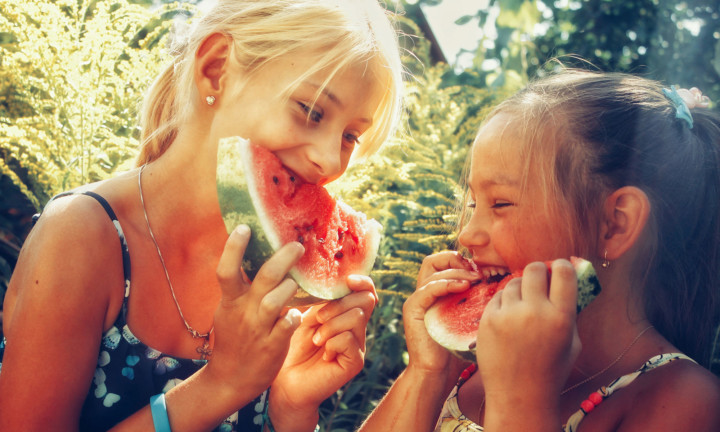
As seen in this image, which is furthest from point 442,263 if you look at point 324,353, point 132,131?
point 132,131

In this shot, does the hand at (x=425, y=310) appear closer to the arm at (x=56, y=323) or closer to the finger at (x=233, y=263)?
the finger at (x=233, y=263)

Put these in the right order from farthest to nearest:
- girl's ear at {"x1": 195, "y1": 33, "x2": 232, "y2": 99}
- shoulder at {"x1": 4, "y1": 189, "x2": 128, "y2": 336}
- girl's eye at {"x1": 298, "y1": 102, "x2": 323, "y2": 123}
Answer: girl's ear at {"x1": 195, "y1": 33, "x2": 232, "y2": 99} → girl's eye at {"x1": 298, "y1": 102, "x2": 323, "y2": 123} → shoulder at {"x1": 4, "y1": 189, "x2": 128, "y2": 336}

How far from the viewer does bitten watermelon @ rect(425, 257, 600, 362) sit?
155 cm

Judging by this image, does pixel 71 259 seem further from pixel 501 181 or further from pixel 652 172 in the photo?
pixel 652 172

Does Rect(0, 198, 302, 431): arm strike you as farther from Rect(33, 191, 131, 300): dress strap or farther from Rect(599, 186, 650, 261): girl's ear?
Rect(599, 186, 650, 261): girl's ear

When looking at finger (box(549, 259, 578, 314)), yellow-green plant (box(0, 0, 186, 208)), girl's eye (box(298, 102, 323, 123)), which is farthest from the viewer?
yellow-green plant (box(0, 0, 186, 208))

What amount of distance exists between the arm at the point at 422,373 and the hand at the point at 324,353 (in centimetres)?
16

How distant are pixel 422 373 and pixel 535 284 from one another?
64 cm

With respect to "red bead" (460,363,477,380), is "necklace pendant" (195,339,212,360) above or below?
above

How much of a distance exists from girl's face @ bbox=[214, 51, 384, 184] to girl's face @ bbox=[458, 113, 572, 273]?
484 millimetres

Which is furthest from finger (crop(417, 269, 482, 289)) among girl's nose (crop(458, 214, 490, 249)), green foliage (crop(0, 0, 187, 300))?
green foliage (crop(0, 0, 187, 300))

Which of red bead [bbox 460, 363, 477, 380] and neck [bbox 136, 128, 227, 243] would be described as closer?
neck [bbox 136, 128, 227, 243]

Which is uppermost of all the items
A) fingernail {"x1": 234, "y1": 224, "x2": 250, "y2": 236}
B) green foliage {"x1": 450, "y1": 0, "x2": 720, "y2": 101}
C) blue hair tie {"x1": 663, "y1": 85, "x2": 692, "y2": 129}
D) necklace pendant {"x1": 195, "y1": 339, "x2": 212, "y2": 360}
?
fingernail {"x1": 234, "y1": 224, "x2": 250, "y2": 236}

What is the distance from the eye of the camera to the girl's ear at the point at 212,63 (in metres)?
1.95
